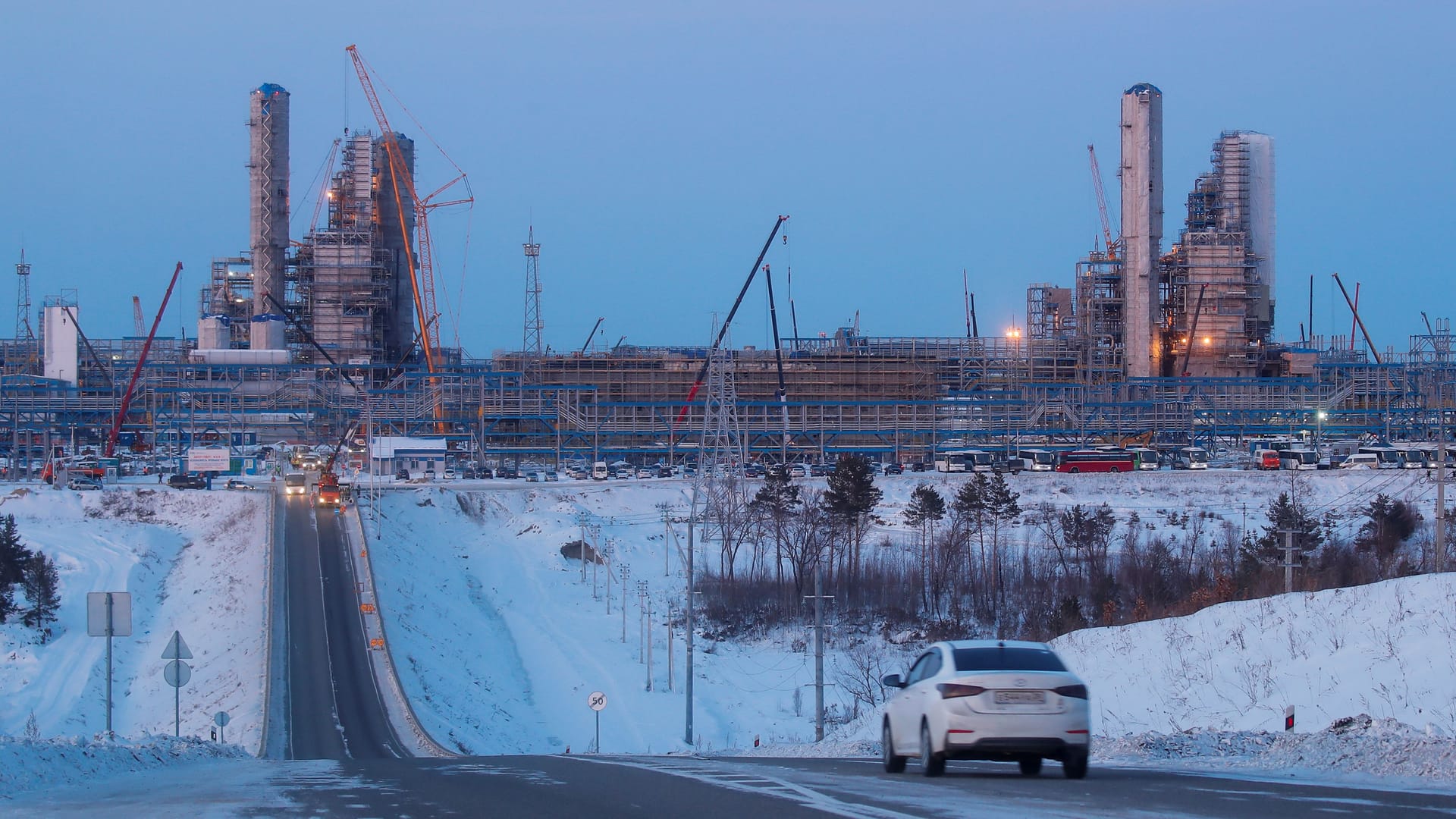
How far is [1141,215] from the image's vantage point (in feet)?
290

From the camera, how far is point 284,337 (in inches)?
3728

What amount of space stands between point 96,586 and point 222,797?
42955mm

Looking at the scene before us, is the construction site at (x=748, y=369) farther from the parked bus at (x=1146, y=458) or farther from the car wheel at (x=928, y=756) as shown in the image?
the car wheel at (x=928, y=756)

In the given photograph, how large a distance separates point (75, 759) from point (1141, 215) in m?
84.3

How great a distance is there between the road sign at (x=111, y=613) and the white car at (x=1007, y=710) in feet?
43.8

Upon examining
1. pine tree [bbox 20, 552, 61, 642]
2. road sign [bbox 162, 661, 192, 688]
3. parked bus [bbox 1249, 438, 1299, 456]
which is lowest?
pine tree [bbox 20, 552, 61, 642]

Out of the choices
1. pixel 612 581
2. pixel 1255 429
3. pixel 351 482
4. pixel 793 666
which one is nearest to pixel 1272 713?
pixel 793 666

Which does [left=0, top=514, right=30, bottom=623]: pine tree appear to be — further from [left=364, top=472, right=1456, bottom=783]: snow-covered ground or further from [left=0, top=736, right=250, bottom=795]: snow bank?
[left=0, top=736, right=250, bottom=795]: snow bank

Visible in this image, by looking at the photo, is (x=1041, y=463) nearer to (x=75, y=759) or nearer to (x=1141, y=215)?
(x=1141, y=215)

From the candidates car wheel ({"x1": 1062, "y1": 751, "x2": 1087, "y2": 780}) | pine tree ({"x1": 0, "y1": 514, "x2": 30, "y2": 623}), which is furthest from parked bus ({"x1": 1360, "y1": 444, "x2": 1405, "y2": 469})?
car wheel ({"x1": 1062, "y1": 751, "x2": 1087, "y2": 780})

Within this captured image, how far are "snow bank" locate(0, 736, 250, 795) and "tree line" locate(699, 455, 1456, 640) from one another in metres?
36.8

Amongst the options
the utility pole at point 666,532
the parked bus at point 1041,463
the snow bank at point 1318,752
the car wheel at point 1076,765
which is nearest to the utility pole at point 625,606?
the utility pole at point 666,532

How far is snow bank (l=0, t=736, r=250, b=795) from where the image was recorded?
1176cm

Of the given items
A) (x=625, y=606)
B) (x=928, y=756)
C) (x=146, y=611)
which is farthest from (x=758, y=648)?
(x=928, y=756)
